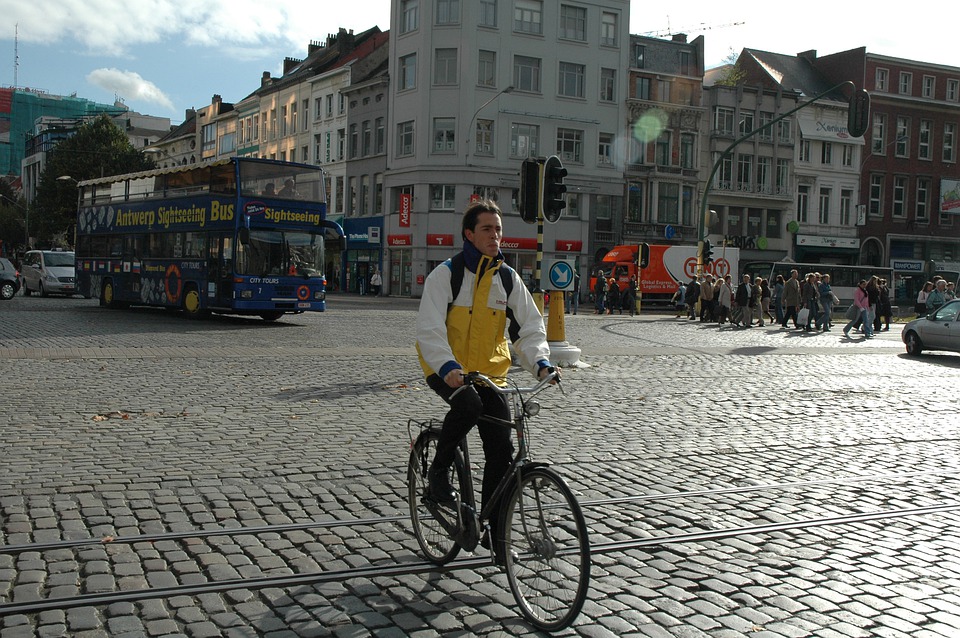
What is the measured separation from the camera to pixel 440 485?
186 inches

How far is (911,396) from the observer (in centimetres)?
1313

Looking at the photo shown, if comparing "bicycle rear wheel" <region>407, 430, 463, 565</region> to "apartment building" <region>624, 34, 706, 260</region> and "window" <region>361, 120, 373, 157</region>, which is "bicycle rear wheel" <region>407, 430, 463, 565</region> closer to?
"apartment building" <region>624, 34, 706, 260</region>

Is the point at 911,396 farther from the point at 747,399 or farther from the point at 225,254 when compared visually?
the point at 225,254

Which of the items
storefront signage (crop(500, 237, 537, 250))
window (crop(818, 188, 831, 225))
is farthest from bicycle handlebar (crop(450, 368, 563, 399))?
window (crop(818, 188, 831, 225))

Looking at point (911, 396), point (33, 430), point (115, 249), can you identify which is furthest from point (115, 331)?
point (911, 396)

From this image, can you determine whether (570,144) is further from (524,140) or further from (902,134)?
(902,134)

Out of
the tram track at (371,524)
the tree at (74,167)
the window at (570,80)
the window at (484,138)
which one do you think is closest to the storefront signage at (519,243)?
the window at (484,138)

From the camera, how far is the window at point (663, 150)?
58.2 m

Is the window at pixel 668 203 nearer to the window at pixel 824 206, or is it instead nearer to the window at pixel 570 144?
the window at pixel 570 144

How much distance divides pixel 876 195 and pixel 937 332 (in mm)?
48515

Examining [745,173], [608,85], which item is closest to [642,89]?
[608,85]

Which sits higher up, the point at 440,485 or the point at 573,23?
the point at 573,23

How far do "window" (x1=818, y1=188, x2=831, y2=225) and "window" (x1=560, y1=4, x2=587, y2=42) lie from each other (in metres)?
20.8

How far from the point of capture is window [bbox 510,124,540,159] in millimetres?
53156
